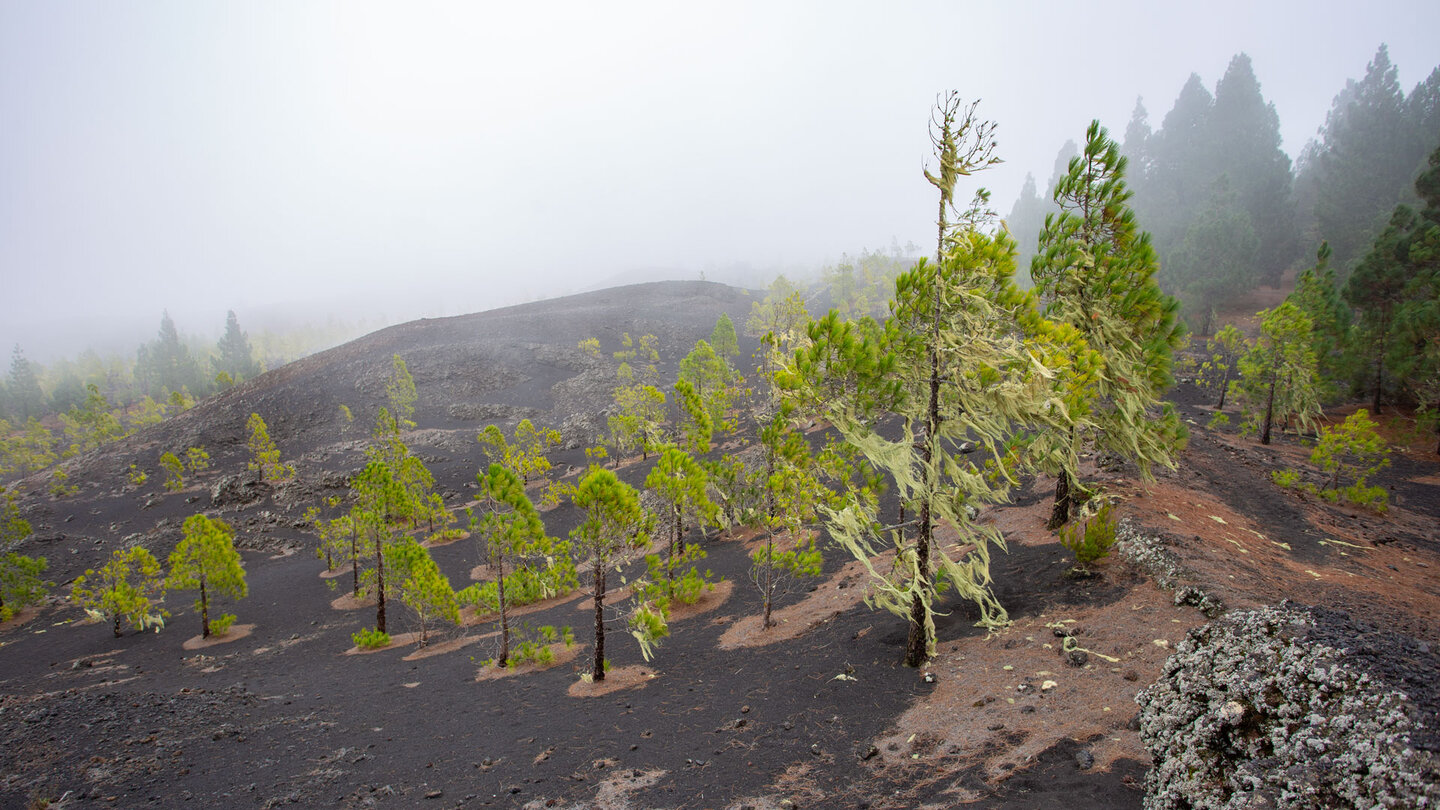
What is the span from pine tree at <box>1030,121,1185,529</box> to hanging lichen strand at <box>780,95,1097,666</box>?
3211 millimetres

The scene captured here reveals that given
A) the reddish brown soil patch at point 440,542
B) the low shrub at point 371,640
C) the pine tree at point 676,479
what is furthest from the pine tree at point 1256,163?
the low shrub at point 371,640

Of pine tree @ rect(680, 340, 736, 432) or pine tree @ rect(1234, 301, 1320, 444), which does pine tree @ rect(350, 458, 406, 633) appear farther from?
pine tree @ rect(1234, 301, 1320, 444)

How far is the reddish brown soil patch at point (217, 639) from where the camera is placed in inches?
886

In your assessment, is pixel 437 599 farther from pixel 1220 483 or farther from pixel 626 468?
pixel 1220 483

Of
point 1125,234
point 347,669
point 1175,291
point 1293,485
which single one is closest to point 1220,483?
point 1293,485

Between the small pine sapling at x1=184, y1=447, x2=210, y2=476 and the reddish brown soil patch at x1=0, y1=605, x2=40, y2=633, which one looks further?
the small pine sapling at x1=184, y1=447, x2=210, y2=476

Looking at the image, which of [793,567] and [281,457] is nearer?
[793,567]

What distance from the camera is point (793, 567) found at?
46.5 ft

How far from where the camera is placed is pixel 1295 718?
4.57 meters

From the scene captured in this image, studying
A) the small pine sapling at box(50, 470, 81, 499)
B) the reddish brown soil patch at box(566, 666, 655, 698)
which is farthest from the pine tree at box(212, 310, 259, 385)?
the reddish brown soil patch at box(566, 666, 655, 698)

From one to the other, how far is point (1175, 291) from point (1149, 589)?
210 feet

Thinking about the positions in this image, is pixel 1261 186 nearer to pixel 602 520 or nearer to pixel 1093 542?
pixel 1093 542

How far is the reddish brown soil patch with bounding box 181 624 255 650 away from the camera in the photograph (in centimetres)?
2250

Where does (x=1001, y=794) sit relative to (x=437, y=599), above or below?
above
